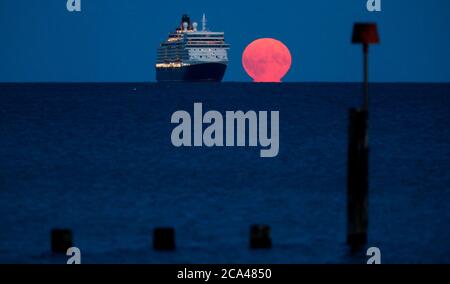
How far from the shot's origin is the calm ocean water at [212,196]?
25141mm

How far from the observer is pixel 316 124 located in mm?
79250

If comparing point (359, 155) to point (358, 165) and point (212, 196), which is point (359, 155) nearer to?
point (358, 165)

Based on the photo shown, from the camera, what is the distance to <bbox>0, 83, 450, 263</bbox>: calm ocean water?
25.1 metres

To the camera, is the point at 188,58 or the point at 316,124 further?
the point at 188,58

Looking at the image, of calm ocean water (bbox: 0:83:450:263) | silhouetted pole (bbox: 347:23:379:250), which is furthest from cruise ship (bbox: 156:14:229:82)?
silhouetted pole (bbox: 347:23:379:250)

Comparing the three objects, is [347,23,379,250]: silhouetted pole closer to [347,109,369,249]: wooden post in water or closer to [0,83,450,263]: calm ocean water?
[347,109,369,249]: wooden post in water

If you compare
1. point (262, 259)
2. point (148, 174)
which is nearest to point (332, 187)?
point (148, 174)

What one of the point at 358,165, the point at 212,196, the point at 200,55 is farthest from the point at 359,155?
the point at 200,55

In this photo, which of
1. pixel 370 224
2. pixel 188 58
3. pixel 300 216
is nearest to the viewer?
pixel 370 224

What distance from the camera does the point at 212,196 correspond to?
35.6 meters

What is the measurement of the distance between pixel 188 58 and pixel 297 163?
144m

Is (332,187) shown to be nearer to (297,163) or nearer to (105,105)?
(297,163)

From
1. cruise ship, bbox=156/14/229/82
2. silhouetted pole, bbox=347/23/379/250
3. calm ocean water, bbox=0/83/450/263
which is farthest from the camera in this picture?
cruise ship, bbox=156/14/229/82

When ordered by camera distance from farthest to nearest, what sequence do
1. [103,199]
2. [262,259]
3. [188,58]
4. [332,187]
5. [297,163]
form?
[188,58] → [297,163] → [332,187] → [103,199] → [262,259]
